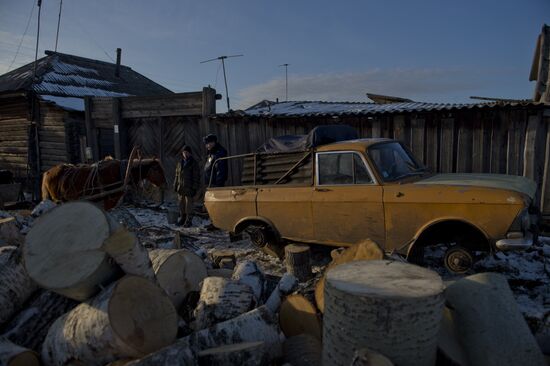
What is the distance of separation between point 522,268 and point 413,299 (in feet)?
13.1

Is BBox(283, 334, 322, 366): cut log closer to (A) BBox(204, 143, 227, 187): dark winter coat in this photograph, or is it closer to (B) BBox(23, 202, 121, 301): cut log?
(B) BBox(23, 202, 121, 301): cut log

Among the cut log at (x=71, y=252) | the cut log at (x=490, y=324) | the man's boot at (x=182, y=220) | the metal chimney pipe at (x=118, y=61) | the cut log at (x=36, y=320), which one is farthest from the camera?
the metal chimney pipe at (x=118, y=61)

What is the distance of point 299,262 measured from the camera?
15.7 feet

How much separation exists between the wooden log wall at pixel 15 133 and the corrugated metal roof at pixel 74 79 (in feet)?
1.96

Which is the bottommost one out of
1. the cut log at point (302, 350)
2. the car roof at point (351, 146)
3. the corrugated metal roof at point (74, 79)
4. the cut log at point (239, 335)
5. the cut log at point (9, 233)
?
the cut log at point (302, 350)

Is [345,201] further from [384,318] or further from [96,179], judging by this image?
[96,179]

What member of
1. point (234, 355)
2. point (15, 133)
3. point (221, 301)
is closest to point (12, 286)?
point (221, 301)

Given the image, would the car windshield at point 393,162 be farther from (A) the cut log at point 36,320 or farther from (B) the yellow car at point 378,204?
(A) the cut log at point 36,320

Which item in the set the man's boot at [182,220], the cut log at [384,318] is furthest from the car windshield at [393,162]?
the man's boot at [182,220]

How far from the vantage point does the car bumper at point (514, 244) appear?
3.92m

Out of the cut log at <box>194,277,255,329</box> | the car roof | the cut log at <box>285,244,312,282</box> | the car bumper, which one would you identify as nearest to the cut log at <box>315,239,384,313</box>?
the cut log at <box>194,277,255,329</box>

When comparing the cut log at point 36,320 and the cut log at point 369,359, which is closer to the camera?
the cut log at point 369,359

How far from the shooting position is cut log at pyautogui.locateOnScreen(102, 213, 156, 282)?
107 inches

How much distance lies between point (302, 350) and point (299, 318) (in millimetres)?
354
